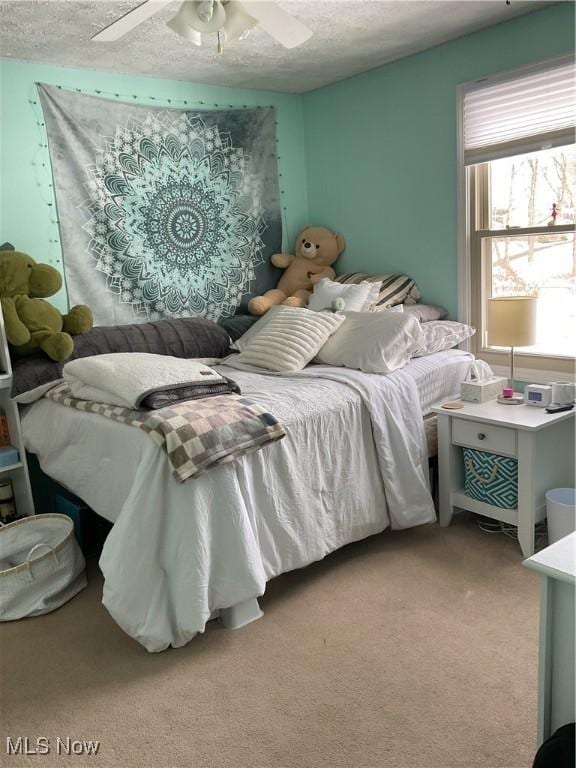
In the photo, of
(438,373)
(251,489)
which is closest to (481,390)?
(438,373)

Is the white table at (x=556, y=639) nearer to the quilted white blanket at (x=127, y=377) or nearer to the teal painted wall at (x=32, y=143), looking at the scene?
the quilted white blanket at (x=127, y=377)

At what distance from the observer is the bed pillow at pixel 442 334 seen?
10.1ft

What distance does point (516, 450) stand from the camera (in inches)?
98.6

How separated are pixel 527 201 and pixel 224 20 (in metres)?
1.74

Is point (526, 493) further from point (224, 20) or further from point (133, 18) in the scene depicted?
point (133, 18)

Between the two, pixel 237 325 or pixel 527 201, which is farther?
pixel 237 325

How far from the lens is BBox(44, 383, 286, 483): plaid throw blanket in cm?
196

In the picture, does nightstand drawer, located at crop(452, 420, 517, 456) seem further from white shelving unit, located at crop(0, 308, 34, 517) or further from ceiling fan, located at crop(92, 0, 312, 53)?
white shelving unit, located at crop(0, 308, 34, 517)

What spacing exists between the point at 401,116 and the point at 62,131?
5.88 ft

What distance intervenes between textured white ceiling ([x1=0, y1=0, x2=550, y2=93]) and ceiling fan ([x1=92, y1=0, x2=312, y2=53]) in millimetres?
483

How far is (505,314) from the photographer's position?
2.69 m

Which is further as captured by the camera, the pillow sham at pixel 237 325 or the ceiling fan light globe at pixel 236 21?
the pillow sham at pixel 237 325

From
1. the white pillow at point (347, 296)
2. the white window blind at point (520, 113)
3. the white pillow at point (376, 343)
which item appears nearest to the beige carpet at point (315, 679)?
the white pillow at point (376, 343)

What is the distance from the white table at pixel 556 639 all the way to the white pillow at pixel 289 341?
1758 millimetres
